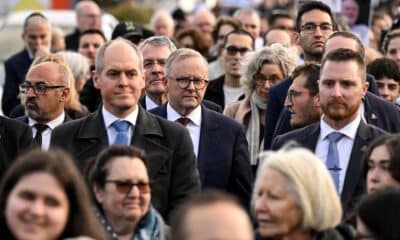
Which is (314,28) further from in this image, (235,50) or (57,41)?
(57,41)

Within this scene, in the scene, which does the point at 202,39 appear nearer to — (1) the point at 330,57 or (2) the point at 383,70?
(2) the point at 383,70

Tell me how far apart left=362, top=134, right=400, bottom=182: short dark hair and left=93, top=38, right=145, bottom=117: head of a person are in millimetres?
1974

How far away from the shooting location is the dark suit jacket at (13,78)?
1845 centimetres

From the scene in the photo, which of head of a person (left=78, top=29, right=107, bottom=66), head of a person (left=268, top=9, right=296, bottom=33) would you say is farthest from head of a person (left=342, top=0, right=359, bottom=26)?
head of a person (left=78, top=29, right=107, bottom=66)

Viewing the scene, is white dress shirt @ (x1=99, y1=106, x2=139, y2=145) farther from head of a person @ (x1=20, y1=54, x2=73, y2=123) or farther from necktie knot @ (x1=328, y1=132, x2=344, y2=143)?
head of a person @ (x1=20, y1=54, x2=73, y2=123)

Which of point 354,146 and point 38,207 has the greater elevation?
point 38,207

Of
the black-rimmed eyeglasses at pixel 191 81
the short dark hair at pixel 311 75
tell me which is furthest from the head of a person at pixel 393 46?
the black-rimmed eyeglasses at pixel 191 81

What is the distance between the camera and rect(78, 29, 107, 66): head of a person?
65.0 feet

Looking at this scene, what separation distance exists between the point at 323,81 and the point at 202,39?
9.79 meters

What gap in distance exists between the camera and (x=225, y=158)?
1236 cm

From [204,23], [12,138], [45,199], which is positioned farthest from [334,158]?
[204,23]

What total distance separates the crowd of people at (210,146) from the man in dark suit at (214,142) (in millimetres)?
11

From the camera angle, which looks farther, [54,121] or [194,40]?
[194,40]

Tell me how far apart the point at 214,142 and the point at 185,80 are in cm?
93
